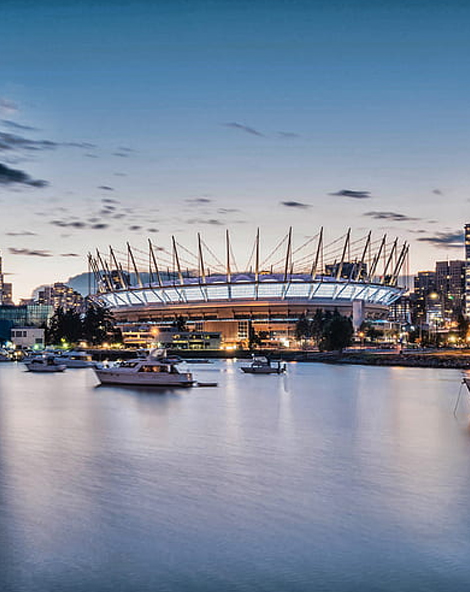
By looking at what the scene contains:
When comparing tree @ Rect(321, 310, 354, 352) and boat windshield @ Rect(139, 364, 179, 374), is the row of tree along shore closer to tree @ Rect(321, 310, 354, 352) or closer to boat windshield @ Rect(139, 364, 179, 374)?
tree @ Rect(321, 310, 354, 352)

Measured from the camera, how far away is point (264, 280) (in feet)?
546

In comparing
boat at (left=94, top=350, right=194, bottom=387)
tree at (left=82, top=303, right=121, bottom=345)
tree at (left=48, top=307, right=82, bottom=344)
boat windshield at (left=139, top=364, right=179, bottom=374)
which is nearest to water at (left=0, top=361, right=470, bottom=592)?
boat at (left=94, top=350, right=194, bottom=387)

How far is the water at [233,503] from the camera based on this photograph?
470 inches

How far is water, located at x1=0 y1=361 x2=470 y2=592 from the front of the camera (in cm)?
1195

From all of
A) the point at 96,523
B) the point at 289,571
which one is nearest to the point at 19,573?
the point at 96,523

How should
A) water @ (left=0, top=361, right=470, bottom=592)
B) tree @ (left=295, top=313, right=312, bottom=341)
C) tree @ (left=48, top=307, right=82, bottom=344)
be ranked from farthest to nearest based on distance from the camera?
tree @ (left=48, top=307, right=82, bottom=344) < tree @ (left=295, top=313, right=312, bottom=341) < water @ (left=0, top=361, right=470, bottom=592)

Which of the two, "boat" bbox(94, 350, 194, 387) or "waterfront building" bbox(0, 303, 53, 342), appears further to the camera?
"waterfront building" bbox(0, 303, 53, 342)

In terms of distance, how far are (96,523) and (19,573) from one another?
10.6ft

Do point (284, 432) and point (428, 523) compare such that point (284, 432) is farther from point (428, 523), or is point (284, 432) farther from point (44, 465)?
point (428, 523)

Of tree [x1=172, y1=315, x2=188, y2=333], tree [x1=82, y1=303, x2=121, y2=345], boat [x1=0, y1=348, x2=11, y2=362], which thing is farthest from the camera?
tree [x1=172, y1=315, x2=188, y2=333]

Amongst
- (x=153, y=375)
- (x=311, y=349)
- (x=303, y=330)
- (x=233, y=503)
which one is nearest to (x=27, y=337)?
(x=303, y=330)

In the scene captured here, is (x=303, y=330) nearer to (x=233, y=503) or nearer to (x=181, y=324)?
(x=181, y=324)

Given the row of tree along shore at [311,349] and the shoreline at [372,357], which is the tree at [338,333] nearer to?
the row of tree along shore at [311,349]

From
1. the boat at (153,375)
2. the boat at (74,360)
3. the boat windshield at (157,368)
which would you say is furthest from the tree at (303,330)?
the boat windshield at (157,368)
